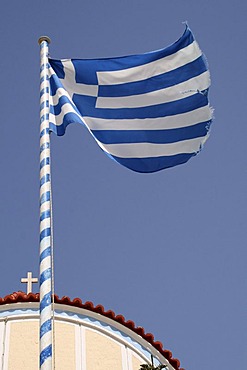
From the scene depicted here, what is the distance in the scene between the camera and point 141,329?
32.4 feet

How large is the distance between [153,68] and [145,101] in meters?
0.43

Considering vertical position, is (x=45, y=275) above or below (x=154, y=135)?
below

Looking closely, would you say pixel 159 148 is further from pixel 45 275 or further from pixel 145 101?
pixel 45 275

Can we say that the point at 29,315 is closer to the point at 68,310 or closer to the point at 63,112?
the point at 68,310

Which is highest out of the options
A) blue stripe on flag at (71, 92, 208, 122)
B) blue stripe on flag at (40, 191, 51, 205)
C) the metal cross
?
blue stripe on flag at (71, 92, 208, 122)

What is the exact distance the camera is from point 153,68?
29.1 feet

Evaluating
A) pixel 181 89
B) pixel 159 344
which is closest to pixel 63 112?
pixel 181 89

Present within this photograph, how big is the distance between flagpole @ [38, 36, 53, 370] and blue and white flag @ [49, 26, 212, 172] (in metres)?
0.46

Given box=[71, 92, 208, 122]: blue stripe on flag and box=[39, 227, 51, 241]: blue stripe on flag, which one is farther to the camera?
box=[71, 92, 208, 122]: blue stripe on flag

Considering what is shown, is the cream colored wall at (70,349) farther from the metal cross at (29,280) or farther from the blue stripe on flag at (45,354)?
the blue stripe on flag at (45,354)

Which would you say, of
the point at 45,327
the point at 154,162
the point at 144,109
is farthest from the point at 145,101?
the point at 45,327

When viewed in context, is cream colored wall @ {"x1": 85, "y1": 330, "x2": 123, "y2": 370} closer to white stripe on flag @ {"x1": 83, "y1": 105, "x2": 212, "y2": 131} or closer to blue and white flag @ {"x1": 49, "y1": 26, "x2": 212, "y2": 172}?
blue and white flag @ {"x1": 49, "y1": 26, "x2": 212, "y2": 172}

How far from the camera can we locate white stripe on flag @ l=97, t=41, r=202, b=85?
8742 mm

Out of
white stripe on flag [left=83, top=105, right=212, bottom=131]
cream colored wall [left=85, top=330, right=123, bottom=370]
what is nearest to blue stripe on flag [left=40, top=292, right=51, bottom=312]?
white stripe on flag [left=83, top=105, right=212, bottom=131]
